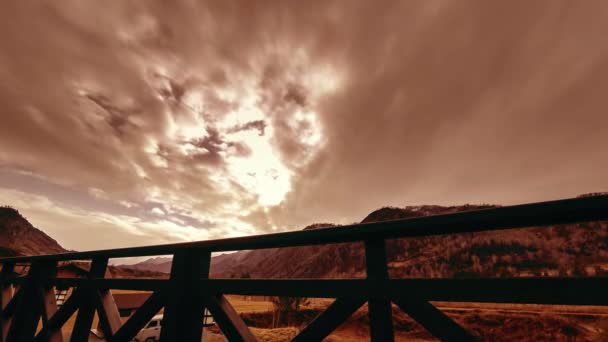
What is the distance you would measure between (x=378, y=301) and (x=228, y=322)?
0.99 m

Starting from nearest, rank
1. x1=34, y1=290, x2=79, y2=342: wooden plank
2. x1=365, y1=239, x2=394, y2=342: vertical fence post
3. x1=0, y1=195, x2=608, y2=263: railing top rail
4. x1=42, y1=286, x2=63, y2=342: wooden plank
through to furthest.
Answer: x1=0, y1=195, x2=608, y2=263: railing top rail
x1=365, y1=239, x2=394, y2=342: vertical fence post
x1=34, y1=290, x2=79, y2=342: wooden plank
x1=42, y1=286, x2=63, y2=342: wooden plank

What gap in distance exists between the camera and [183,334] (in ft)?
6.69

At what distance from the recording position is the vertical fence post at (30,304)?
3.37m

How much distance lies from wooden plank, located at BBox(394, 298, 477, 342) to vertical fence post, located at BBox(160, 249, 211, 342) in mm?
1459

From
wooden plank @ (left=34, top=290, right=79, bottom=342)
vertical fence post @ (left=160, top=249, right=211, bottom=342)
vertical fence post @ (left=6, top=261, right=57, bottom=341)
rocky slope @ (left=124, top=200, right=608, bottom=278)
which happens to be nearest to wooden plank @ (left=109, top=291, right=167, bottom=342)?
vertical fence post @ (left=160, top=249, right=211, bottom=342)

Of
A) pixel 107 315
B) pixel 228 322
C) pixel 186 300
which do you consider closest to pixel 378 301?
pixel 228 322

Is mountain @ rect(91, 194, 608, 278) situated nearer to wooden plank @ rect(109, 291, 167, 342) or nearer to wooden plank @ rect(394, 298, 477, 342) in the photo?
wooden plank @ rect(109, 291, 167, 342)

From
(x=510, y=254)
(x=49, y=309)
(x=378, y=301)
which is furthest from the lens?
(x=510, y=254)

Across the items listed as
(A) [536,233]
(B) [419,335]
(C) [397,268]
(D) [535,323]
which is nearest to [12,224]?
(C) [397,268]

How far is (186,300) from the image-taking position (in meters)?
2.10

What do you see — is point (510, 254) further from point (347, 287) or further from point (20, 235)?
point (20, 235)

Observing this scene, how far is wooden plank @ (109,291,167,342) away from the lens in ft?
7.21

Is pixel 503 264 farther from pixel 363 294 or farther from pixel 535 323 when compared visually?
pixel 363 294

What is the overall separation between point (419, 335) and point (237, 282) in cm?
3560
